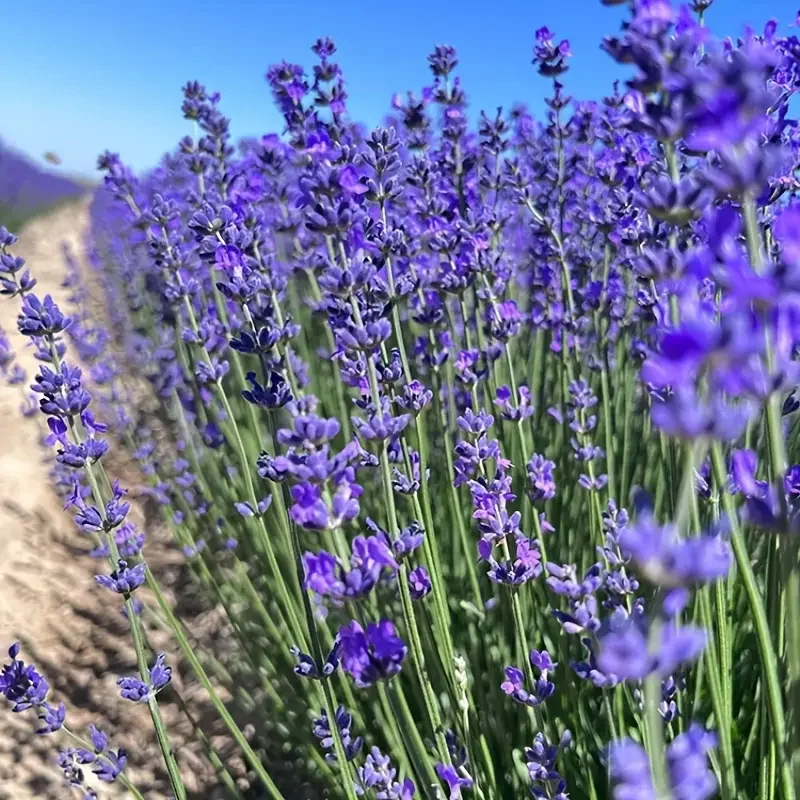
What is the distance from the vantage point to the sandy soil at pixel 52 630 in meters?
2.79

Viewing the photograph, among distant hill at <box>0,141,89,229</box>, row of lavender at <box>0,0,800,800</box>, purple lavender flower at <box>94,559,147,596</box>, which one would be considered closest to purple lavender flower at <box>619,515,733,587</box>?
row of lavender at <box>0,0,800,800</box>

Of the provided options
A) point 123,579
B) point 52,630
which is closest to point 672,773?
point 123,579

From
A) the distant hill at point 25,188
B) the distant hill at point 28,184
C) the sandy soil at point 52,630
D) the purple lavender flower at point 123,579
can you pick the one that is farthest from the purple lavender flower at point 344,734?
the distant hill at point 28,184

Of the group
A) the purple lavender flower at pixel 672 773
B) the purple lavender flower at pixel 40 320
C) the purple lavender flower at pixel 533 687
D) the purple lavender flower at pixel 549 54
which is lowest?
the purple lavender flower at pixel 672 773

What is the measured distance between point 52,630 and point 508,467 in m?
2.62

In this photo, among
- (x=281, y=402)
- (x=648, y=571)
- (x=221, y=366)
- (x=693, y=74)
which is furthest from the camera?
(x=221, y=366)

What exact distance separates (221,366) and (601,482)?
3.75 feet

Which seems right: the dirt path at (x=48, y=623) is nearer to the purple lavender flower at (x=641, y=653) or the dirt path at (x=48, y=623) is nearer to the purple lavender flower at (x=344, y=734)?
the purple lavender flower at (x=344, y=734)

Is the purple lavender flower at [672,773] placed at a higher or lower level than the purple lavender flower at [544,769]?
lower

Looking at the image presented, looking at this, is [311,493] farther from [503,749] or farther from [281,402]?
[503,749]

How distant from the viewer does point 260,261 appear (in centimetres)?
213

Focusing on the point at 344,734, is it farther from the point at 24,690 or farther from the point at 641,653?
the point at 641,653

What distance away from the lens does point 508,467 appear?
235 centimetres

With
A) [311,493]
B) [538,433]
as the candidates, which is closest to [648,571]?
[311,493]
